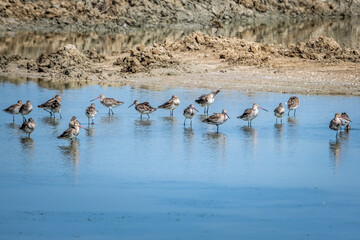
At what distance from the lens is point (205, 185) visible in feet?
38.2

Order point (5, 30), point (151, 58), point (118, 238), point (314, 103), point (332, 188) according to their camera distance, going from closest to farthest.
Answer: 1. point (118, 238)
2. point (332, 188)
3. point (314, 103)
4. point (151, 58)
5. point (5, 30)

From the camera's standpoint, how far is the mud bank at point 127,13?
4441 centimetres

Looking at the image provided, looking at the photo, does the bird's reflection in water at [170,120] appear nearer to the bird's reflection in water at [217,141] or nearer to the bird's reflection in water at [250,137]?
the bird's reflection in water at [217,141]

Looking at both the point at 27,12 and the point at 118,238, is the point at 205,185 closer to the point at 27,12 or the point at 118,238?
the point at 118,238

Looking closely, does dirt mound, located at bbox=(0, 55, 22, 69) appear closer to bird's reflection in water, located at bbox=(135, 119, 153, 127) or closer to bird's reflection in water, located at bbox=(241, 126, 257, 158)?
bird's reflection in water, located at bbox=(135, 119, 153, 127)

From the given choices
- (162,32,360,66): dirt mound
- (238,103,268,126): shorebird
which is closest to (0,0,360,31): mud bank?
(162,32,360,66): dirt mound

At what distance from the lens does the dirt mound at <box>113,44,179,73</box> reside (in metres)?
25.3

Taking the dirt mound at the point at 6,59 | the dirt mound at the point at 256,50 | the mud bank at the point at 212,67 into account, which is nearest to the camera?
the mud bank at the point at 212,67

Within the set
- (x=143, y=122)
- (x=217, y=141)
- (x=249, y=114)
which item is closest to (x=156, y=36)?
(x=143, y=122)

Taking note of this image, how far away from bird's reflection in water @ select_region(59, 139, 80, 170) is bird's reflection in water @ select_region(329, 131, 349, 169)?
4.72 metres

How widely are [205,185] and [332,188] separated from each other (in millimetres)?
2039

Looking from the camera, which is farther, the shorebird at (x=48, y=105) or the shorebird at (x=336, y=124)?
the shorebird at (x=48, y=105)

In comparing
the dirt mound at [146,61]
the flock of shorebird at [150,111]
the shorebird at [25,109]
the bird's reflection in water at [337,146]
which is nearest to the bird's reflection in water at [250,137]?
the flock of shorebird at [150,111]

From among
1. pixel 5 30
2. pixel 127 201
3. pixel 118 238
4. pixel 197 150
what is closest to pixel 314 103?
pixel 197 150
